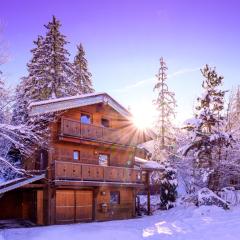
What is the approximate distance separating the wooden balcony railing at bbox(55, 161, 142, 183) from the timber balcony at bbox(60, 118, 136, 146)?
213 centimetres

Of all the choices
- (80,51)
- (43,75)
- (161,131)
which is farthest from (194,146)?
(80,51)

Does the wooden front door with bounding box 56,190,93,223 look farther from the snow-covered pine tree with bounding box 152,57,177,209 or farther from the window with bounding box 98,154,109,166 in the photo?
the snow-covered pine tree with bounding box 152,57,177,209

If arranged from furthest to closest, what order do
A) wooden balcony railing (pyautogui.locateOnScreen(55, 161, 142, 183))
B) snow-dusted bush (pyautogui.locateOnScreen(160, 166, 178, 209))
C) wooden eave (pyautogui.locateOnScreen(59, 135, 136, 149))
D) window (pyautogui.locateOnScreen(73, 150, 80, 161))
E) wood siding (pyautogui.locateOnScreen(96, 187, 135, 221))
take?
snow-dusted bush (pyautogui.locateOnScreen(160, 166, 178, 209)) < wood siding (pyautogui.locateOnScreen(96, 187, 135, 221)) < window (pyautogui.locateOnScreen(73, 150, 80, 161)) < wooden eave (pyautogui.locateOnScreen(59, 135, 136, 149)) < wooden balcony railing (pyautogui.locateOnScreen(55, 161, 142, 183))

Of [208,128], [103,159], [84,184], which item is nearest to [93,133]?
[103,159]

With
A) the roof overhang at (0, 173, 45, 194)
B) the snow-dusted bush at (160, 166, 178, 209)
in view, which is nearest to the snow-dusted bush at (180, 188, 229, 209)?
the snow-dusted bush at (160, 166, 178, 209)

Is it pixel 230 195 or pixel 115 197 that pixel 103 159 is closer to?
pixel 115 197

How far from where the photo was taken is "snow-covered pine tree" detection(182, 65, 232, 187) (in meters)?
29.6

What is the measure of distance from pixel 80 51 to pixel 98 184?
2296 cm

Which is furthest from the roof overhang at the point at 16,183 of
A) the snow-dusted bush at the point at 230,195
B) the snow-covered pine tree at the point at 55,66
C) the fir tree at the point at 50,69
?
the snow-dusted bush at the point at 230,195

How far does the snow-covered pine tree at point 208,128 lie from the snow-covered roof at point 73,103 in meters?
5.82

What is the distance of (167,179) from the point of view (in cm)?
3475

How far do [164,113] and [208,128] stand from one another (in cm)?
1137

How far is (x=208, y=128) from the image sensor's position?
30.6m

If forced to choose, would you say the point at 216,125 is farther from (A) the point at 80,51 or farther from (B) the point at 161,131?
(A) the point at 80,51
